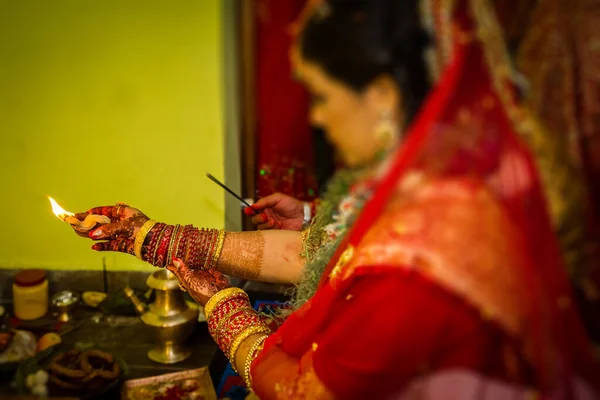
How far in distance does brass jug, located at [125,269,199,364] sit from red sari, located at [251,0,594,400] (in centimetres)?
112

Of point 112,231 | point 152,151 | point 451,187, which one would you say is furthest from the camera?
point 152,151

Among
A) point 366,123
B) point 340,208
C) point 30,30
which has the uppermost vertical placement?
point 30,30

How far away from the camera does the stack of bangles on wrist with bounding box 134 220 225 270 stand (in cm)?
118

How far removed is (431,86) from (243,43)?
1.11 feet

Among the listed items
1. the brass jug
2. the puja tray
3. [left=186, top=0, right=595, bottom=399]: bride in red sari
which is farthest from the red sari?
the brass jug

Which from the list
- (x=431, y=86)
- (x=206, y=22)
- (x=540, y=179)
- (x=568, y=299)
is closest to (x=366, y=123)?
(x=431, y=86)

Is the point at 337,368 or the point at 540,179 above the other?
the point at 540,179

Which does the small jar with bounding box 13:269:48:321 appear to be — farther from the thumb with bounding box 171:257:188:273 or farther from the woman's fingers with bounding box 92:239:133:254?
the thumb with bounding box 171:257:188:273

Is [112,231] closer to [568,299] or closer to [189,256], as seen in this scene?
[189,256]

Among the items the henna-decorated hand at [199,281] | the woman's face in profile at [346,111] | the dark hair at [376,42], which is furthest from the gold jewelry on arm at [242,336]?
the dark hair at [376,42]

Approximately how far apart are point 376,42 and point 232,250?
0.84 meters

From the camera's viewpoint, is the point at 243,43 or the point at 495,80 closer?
the point at 495,80

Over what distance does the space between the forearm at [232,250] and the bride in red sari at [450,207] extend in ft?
2.16

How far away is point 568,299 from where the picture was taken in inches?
23.8
